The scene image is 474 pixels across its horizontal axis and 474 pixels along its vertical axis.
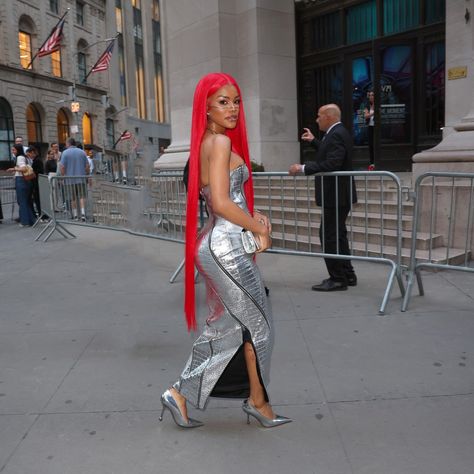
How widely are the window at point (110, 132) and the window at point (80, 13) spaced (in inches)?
348

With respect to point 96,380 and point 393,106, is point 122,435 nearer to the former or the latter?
point 96,380

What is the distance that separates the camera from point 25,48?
40281mm

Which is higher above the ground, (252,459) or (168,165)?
(168,165)

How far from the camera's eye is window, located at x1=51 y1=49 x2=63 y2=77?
4321cm

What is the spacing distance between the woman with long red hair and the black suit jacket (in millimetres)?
2966

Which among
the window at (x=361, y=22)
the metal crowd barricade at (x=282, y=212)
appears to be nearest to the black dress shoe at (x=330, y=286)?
the metal crowd barricade at (x=282, y=212)

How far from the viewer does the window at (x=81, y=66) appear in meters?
46.7

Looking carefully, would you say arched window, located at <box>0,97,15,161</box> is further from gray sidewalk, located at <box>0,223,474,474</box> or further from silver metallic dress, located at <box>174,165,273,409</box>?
silver metallic dress, located at <box>174,165,273,409</box>

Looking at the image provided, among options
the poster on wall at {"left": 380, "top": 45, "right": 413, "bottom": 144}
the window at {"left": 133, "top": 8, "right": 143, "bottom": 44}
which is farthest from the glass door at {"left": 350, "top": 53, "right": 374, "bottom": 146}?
the window at {"left": 133, "top": 8, "right": 143, "bottom": 44}

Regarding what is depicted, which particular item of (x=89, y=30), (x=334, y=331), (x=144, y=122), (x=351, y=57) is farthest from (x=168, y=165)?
(x=144, y=122)

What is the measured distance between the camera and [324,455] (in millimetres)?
2725

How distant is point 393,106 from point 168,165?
16.7 ft

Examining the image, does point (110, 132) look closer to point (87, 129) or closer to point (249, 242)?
point (87, 129)

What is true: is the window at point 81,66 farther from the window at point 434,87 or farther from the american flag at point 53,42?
the window at point 434,87
